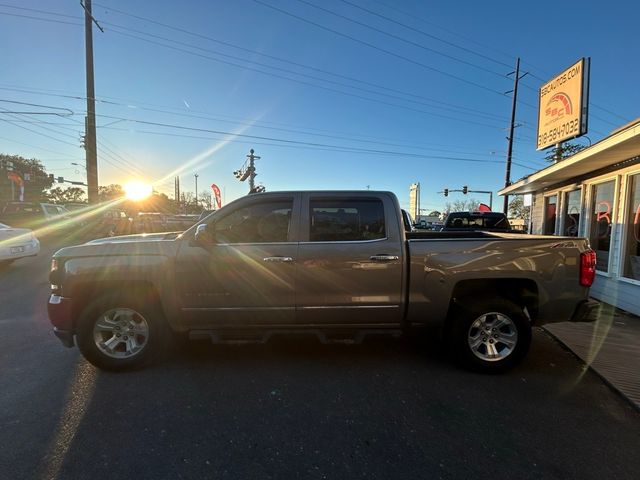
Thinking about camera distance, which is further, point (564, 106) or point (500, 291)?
point (564, 106)

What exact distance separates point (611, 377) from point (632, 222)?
4577 mm

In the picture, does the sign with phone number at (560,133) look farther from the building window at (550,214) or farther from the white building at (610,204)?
the white building at (610,204)

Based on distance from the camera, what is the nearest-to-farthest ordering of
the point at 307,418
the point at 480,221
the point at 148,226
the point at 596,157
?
the point at 307,418, the point at 596,157, the point at 480,221, the point at 148,226

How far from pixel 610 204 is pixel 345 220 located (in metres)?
7.15

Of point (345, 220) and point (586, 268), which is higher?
point (345, 220)

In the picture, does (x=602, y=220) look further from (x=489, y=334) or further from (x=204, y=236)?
(x=204, y=236)

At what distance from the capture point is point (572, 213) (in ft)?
31.9

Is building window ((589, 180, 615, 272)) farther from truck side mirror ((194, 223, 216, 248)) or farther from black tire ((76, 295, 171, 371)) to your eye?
black tire ((76, 295, 171, 371))

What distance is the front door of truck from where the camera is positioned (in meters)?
3.71

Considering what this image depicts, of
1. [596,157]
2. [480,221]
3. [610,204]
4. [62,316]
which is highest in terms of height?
[596,157]

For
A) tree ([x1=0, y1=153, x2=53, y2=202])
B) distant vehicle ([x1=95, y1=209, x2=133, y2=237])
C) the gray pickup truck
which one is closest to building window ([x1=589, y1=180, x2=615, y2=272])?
the gray pickup truck

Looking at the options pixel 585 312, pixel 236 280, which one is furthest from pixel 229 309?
pixel 585 312

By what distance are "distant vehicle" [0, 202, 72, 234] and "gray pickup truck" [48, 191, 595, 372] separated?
49.3 ft

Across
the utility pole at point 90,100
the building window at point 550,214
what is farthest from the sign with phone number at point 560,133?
the utility pole at point 90,100
